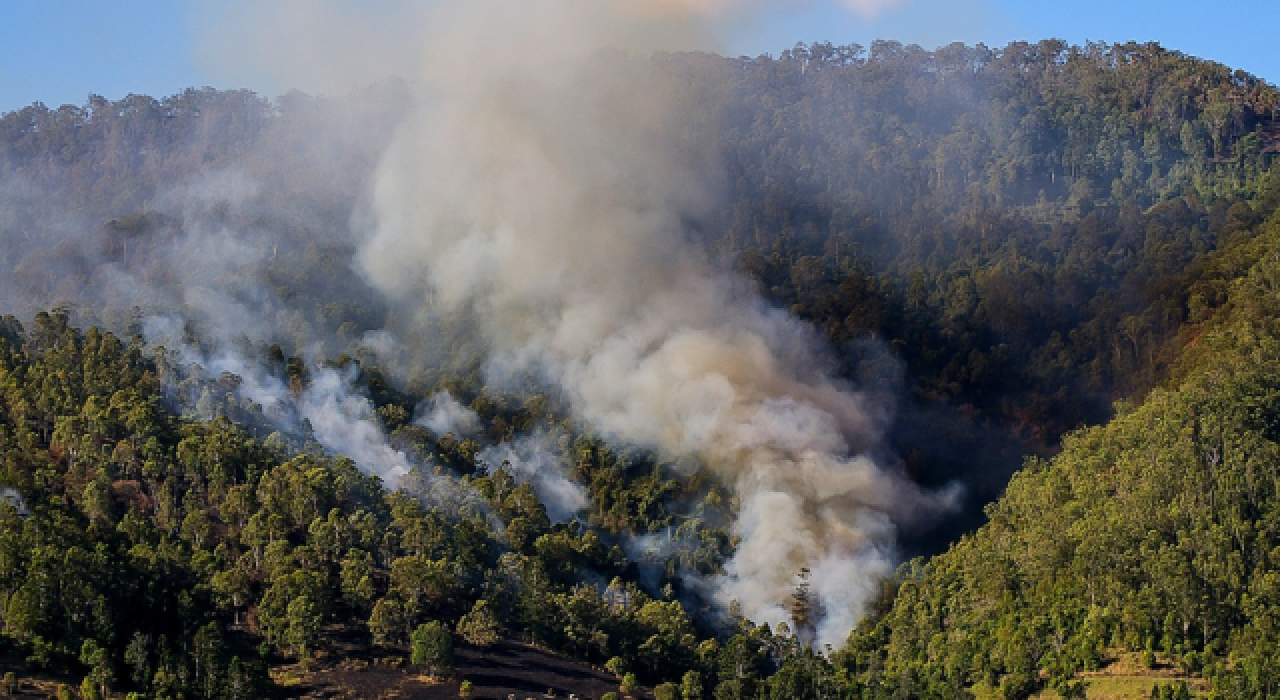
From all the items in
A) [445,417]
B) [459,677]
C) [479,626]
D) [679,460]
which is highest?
[445,417]

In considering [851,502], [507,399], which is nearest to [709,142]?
[507,399]

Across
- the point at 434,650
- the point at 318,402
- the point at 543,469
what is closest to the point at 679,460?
the point at 543,469

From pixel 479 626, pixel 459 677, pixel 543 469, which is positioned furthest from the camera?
pixel 543 469

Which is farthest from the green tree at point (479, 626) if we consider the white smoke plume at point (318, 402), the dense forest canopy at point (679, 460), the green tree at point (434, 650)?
the white smoke plume at point (318, 402)

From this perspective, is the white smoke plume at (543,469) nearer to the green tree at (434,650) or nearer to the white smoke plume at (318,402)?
the white smoke plume at (318,402)

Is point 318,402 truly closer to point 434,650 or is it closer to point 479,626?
point 479,626

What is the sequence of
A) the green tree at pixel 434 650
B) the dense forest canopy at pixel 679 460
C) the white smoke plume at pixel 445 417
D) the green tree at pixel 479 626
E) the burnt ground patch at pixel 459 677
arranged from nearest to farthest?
1. the burnt ground patch at pixel 459 677
2. the green tree at pixel 434 650
3. the dense forest canopy at pixel 679 460
4. the green tree at pixel 479 626
5. the white smoke plume at pixel 445 417
